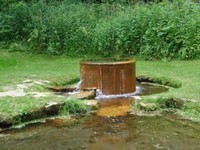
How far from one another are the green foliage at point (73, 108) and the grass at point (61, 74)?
0.7 inches

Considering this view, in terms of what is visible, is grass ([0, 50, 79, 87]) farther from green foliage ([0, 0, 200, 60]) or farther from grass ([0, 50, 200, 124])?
green foliage ([0, 0, 200, 60])

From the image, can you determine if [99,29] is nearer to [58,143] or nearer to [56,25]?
[56,25]

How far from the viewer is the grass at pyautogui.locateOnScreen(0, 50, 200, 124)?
7.11 metres

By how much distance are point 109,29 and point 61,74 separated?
353 centimetres

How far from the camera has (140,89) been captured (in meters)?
9.21

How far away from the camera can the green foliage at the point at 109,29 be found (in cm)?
1270

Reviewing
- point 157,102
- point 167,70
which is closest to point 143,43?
point 167,70

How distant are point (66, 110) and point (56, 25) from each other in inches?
290

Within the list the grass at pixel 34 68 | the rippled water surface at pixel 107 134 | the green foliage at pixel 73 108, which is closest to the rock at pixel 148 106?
the rippled water surface at pixel 107 134

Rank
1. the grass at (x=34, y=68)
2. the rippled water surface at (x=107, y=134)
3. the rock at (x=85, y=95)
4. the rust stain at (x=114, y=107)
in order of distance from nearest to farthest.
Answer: the rippled water surface at (x=107, y=134), the rust stain at (x=114, y=107), the rock at (x=85, y=95), the grass at (x=34, y=68)

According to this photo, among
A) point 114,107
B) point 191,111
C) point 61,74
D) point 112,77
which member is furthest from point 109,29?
point 191,111

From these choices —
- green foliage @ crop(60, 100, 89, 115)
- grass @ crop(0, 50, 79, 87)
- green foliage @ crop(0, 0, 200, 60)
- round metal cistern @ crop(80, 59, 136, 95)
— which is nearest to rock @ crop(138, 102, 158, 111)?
green foliage @ crop(60, 100, 89, 115)

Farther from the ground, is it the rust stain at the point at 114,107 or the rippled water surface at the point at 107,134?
the rust stain at the point at 114,107

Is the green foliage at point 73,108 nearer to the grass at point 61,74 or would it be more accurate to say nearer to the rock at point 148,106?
the grass at point 61,74
